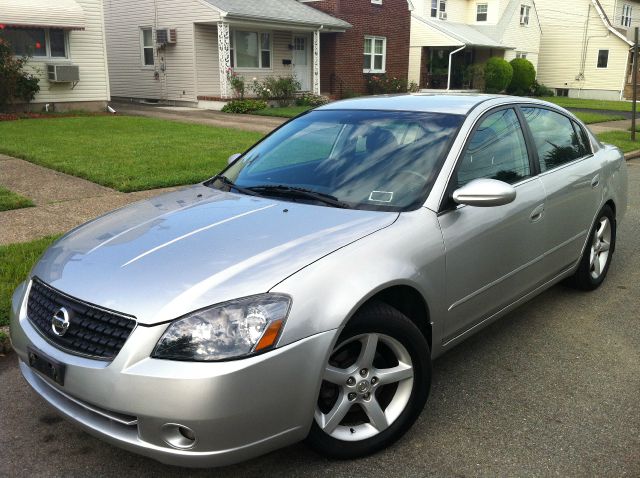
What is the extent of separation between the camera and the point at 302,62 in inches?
983

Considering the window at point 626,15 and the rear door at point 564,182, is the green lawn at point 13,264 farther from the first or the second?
the window at point 626,15

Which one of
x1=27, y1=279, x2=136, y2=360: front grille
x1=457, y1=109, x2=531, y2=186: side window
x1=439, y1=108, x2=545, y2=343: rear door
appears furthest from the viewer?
x1=457, y1=109, x2=531, y2=186: side window

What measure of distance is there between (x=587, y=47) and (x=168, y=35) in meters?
27.4

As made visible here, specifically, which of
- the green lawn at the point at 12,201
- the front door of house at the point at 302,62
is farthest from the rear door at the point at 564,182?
the front door of house at the point at 302,62

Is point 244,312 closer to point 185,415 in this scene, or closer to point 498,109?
point 185,415

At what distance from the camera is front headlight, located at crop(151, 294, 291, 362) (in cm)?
246

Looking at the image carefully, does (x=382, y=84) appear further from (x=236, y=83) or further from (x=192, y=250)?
(x=192, y=250)

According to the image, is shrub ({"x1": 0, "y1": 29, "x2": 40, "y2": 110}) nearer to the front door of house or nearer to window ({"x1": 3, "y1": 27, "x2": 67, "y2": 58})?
window ({"x1": 3, "y1": 27, "x2": 67, "y2": 58})

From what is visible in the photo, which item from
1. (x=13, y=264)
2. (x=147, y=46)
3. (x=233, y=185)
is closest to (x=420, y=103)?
(x=233, y=185)

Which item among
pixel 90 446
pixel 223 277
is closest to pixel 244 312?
pixel 223 277

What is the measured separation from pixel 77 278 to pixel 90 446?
33.9 inches

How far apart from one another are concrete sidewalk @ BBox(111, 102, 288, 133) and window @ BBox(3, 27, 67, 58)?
2417 millimetres

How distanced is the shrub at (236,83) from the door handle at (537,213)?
18.1 m

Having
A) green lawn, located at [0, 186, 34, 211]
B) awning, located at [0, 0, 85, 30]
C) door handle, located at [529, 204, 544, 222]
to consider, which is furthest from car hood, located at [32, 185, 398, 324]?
awning, located at [0, 0, 85, 30]
